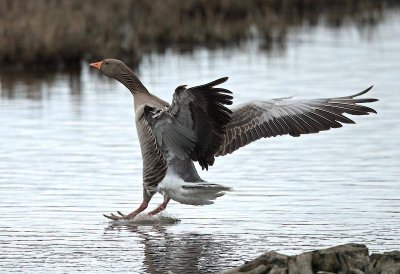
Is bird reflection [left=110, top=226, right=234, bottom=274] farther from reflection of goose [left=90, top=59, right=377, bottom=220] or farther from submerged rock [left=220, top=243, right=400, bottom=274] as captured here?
submerged rock [left=220, top=243, right=400, bottom=274]

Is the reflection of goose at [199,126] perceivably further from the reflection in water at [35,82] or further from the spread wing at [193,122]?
the reflection in water at [35,82]

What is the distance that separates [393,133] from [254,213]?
16.0ft

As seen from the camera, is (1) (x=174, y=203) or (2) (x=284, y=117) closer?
(2) (x=284, y=117)

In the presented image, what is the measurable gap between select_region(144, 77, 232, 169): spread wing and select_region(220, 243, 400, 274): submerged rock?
7.13 ft

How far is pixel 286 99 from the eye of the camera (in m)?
11.1

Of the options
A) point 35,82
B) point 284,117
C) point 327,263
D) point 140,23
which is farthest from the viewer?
point 140,23

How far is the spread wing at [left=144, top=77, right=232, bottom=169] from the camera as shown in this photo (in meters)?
9.64

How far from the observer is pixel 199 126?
10125 millimetres

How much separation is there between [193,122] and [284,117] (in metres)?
1.13

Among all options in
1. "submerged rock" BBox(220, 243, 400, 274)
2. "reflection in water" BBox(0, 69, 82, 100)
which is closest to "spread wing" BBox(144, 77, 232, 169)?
"submerged rock" BBox(220, 243, 400, 274)

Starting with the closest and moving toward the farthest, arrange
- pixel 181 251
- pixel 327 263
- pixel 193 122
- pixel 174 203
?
1. pixel 327 263
2. pixel 181 251
3. pixel 193 122
4. pixel 174 203

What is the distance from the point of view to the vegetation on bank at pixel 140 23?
72.1ft

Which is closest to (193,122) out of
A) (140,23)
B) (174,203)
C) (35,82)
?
(174,203)

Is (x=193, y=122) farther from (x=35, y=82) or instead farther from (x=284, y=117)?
(x=35, y=82)
